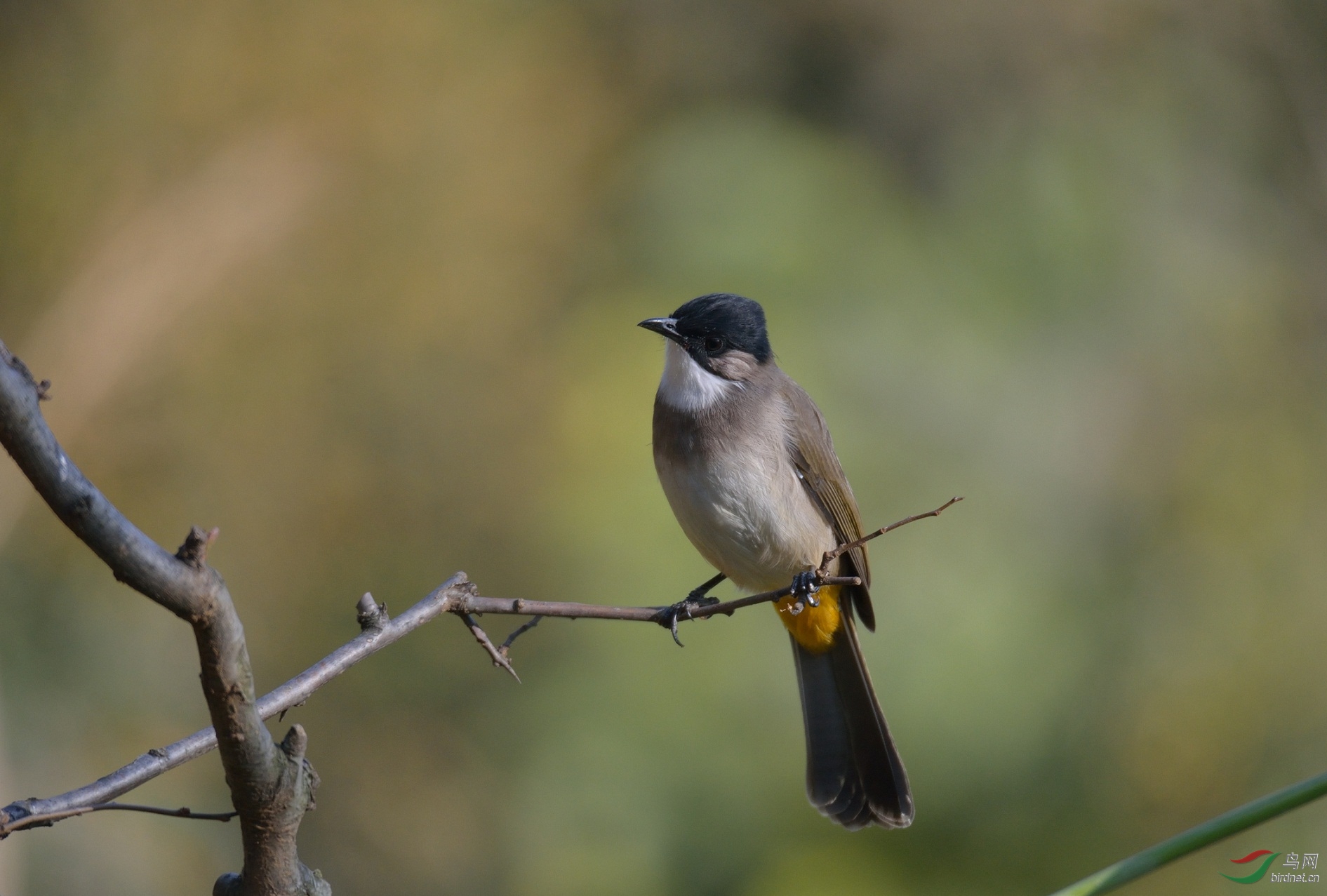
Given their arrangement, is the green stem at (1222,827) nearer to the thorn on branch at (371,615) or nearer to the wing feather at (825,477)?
the thorn on branch at (371,615)

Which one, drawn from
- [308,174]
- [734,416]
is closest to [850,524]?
[734,416]

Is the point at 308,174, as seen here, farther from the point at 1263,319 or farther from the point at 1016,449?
the point at 1263,319

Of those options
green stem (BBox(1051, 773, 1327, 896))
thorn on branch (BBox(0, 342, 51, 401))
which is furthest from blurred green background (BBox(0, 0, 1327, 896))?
thorn on branch (BBox(0, 342, 51, 401))

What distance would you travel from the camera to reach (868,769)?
326 centimetres

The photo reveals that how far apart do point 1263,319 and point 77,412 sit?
621 cm

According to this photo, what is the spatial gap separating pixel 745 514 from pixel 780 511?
4.8 inches

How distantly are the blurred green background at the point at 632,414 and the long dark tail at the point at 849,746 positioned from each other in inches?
46.3

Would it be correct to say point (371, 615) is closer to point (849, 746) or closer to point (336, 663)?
point (336, 663)

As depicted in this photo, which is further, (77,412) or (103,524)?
(77,412)

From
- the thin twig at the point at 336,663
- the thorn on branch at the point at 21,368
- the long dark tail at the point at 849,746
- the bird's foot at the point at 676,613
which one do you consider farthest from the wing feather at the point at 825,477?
the thorn on branch at the point at 21,368

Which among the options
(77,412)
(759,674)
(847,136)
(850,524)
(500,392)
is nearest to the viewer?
(850,524)

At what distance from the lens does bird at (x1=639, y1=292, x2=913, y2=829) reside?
280cm

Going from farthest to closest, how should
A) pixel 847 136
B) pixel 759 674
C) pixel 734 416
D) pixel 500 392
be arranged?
pixel 847 136, pixel 500 392, pixel 759 674, pixel 734 416

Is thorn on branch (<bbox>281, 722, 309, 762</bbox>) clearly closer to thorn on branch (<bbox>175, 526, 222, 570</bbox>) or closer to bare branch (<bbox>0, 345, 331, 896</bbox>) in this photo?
bare branch (<bbox>0, 345, 331, 896</bbox>)
